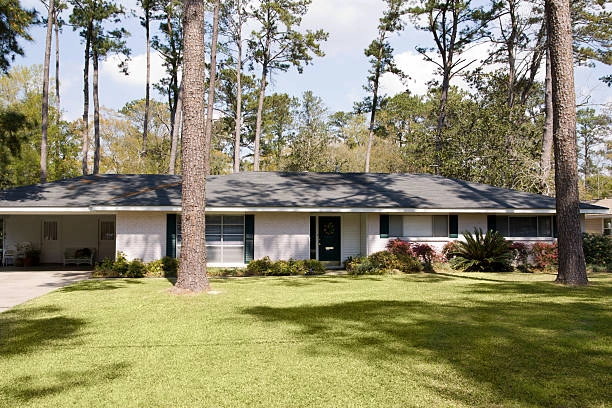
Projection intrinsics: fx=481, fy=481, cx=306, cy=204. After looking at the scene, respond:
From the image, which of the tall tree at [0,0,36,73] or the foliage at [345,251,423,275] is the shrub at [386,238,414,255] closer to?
the foliage at [345,251,423,275]

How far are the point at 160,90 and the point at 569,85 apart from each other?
2559 cm

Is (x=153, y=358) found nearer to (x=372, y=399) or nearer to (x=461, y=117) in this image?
(x=372, y=399)

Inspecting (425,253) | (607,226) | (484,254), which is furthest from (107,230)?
(607,226)

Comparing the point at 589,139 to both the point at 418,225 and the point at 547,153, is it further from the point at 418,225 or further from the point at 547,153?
the point at 418,225


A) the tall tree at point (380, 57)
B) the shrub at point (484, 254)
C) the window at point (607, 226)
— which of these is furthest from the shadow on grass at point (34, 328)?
the window at point (607, 226)

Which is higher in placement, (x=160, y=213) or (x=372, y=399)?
(x=160, y=213)

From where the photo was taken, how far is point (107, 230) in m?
20.4

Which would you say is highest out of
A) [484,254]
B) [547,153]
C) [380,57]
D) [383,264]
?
[380,57]

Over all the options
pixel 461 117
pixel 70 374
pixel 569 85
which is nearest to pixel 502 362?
pixel 70 374

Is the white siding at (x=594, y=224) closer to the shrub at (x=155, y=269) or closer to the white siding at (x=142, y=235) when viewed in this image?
the white siding at (x=142, y=235)

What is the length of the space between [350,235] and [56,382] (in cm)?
1462

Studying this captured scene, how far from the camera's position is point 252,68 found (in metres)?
32.0

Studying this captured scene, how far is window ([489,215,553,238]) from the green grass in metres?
7.46

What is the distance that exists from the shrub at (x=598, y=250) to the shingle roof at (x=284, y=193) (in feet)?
4.11
